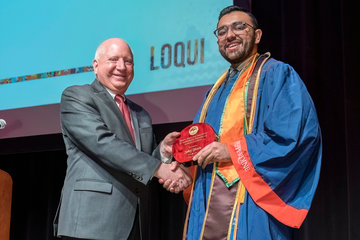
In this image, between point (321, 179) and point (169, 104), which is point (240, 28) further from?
point (321, 179)

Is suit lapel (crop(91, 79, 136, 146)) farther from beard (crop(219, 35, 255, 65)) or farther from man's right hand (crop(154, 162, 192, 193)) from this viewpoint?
beard (crop(219, 35, 255, 65))

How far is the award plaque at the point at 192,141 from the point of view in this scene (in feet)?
6.90

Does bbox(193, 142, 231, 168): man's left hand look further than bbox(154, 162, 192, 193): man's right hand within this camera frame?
No

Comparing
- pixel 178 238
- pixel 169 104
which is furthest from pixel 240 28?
pixel 178 238

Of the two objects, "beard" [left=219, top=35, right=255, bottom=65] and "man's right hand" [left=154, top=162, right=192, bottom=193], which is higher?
"beard" [left=219, top=35, right=255, bottom=65]

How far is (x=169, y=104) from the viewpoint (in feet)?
9.81

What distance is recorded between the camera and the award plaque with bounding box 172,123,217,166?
2.10 m

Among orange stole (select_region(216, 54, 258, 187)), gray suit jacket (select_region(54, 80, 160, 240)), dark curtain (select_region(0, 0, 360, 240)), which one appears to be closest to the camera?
orange stole (select_region(216, 54, 258, 187))

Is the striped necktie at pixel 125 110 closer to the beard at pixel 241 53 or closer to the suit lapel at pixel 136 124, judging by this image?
the suit lapel at pixel 136 124

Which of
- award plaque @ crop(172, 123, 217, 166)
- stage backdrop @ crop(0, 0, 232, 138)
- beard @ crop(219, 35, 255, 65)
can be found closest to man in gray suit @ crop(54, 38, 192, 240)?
award plaque @ crop(172, 123, 217, 166)

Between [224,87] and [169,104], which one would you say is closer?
[224,87]

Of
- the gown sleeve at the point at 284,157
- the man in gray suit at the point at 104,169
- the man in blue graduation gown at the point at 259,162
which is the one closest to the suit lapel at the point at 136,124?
the man in gray suit at the point at 104,169

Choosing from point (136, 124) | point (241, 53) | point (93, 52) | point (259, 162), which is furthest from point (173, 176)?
point (93, 52)

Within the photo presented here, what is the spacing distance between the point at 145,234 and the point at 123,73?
805 millimetres
